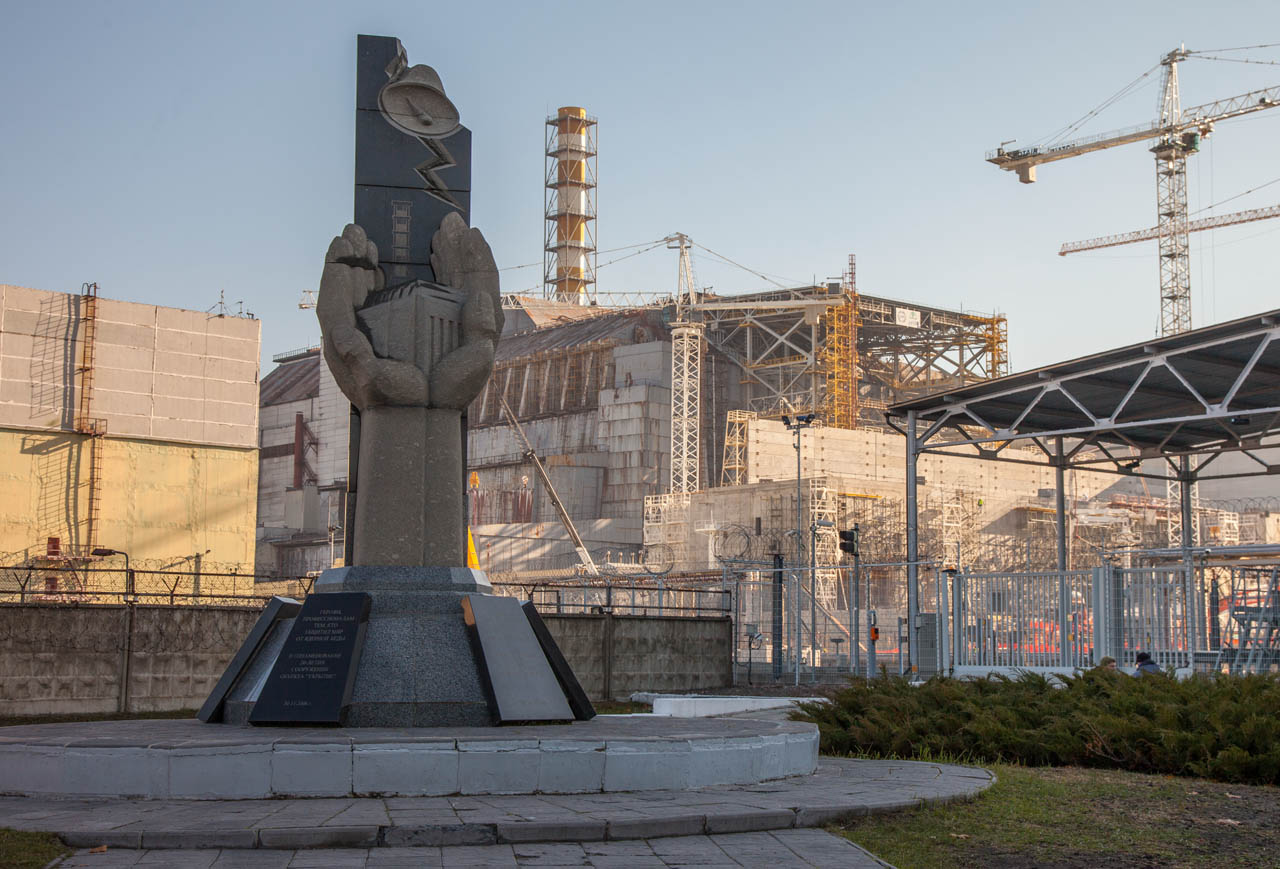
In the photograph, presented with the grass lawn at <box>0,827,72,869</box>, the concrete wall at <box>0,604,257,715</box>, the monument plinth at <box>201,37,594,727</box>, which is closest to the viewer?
the grass lawn at <box>0,827,72,869</box>

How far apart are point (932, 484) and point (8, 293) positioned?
48.3 m

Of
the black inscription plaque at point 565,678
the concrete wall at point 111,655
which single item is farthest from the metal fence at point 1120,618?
the black inscription plaque at point 565,678

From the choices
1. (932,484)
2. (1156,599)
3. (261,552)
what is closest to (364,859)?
(1156,599)

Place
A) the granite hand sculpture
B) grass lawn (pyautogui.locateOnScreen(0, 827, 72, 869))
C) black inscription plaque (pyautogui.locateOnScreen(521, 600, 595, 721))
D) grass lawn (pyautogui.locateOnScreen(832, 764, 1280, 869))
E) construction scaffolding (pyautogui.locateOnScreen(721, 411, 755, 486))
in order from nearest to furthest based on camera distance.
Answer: grass lawn (pyautogui.locateOnScreen(0, 827, 72, 869))
grass lawn (pyautogui.locateOnScreen(832, 764, 1280, 869))
black inscription plaque (pyautogui.locateOnScreen(521, 600, 595, 721))
the granite hand sculpture
construction scaffolding (pyautogui.locateOnScreen(721, 411, 755, 486))

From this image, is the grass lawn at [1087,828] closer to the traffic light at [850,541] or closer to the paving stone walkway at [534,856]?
the paving stone walkway at [534,856]

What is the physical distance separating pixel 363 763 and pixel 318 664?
203 cm

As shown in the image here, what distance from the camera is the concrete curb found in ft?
26.0

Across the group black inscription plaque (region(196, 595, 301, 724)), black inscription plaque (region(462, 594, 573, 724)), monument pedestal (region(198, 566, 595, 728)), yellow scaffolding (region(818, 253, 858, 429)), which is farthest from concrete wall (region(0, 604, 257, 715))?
yellow scaffolding (region(818, 253, 858, 429))

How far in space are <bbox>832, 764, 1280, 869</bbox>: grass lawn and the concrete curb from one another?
888mm

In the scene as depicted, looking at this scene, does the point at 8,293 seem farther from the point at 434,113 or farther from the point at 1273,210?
the point at 1273,210

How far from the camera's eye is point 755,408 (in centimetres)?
9175

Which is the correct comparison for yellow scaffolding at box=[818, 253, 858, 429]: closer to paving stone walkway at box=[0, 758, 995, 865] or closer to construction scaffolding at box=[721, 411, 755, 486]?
construction scaffolding at box=[721, 411, 755, 486]

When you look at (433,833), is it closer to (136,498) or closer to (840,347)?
(136,498)

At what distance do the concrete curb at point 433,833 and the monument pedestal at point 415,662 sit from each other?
2945 mm
